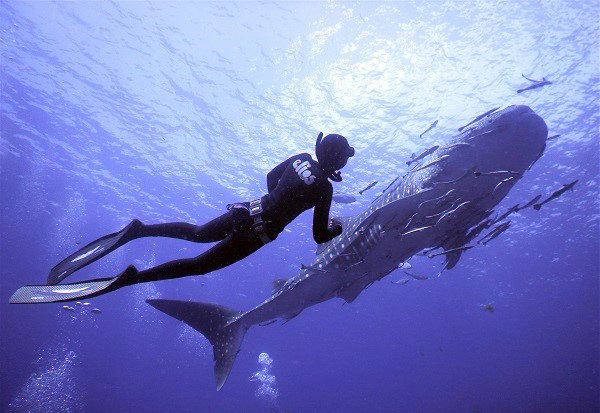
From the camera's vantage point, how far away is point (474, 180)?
5.11 metres

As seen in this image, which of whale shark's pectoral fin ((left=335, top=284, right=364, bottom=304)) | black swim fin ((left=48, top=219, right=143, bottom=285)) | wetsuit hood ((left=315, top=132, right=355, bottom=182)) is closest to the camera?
wetsuit hood ((left=315, top=132, right=355, bottom=182))

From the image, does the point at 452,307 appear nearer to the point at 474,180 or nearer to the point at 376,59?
the point at 376,59

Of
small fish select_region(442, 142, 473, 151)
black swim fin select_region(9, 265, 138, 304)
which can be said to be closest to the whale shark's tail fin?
black swim fin select_region(9, 265, 138, 304)

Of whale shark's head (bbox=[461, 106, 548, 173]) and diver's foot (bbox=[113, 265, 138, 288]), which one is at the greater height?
whale shark's head (bbox=[461, 106, 548, 173])

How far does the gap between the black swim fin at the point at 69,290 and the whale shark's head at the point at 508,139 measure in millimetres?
5059

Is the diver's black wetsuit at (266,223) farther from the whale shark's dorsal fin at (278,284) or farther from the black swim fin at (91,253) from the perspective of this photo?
the whale shark's dorsal fin at (278,284)

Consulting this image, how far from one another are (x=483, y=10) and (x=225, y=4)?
34.6 feet

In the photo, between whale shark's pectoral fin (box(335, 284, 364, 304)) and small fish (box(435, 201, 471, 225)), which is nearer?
small fish (box(435, 201, 471, 225))

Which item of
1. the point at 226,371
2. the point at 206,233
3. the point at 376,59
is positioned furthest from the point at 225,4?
the point at 226,371

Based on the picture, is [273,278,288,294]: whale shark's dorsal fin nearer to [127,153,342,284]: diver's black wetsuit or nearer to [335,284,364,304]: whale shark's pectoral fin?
[335,284,364,304]: whale shark's pectoral fin

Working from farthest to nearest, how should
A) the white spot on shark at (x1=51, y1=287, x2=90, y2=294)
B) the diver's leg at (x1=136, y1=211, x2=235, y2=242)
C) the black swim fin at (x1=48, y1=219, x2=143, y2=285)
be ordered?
the diver's leg at (x1=136, y1=211, x2=235, y2=242)
the black swim fin at (x1=48, y1=219, x2=143, y2=285)
the white spot on shark at (x1=51, y1=287, x2=90, y2=294)

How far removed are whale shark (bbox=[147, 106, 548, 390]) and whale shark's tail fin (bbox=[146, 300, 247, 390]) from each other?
0.02m

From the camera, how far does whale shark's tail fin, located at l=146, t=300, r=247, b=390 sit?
628cm

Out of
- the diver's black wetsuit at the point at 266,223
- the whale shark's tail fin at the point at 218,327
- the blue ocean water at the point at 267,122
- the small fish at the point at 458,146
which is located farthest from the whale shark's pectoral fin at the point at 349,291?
the blue ocean water at the point at 267,122
